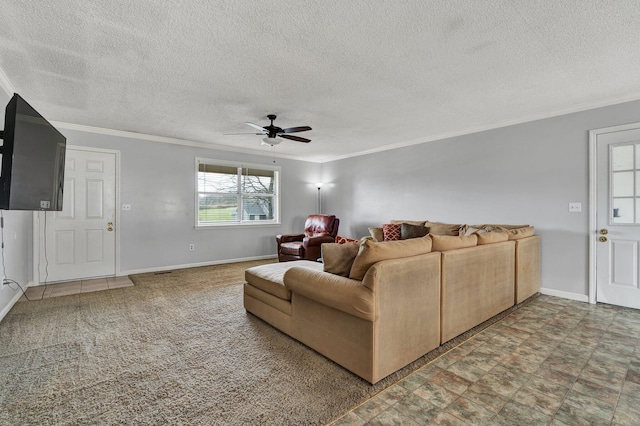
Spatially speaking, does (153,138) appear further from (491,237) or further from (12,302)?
(491,237)

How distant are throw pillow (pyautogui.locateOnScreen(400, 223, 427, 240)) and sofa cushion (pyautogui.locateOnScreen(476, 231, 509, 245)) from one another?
1407 millimetres

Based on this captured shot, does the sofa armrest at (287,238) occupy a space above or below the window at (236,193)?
below

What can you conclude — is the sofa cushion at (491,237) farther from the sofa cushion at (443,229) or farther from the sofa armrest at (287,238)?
the sofa armrest at (287,238)

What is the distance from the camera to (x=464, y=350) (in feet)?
7.82

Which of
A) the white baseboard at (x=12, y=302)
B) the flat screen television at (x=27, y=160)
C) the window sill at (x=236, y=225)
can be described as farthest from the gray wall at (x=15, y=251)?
the window sill at (x=236, y=225)

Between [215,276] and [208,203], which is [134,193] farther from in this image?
[215,276]

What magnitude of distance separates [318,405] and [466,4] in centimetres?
262

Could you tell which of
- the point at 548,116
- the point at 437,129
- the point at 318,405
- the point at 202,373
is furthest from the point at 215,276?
the point at 548,116

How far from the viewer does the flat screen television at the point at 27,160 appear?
2.01 meters

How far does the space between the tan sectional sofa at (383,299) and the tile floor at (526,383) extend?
0.20 meters

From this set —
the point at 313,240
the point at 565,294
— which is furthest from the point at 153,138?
the point at 565,294

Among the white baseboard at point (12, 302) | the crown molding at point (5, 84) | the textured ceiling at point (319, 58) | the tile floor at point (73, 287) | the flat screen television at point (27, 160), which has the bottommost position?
the tile floor at point (73, 287)

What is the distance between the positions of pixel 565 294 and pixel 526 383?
2.60 m

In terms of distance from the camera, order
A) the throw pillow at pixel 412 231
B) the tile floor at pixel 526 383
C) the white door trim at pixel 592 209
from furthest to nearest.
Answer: the throw pillow at pixel 412 231 < the white door trim at pixel 592 209 < the tile floor at pixel 526 383
